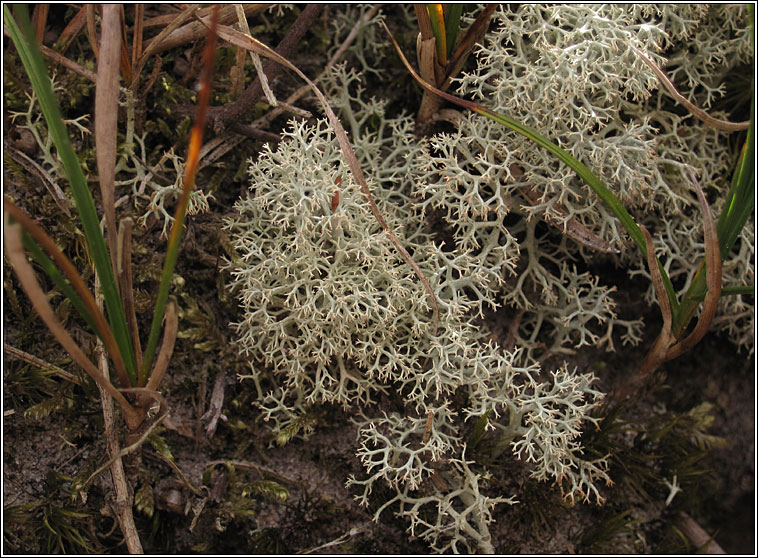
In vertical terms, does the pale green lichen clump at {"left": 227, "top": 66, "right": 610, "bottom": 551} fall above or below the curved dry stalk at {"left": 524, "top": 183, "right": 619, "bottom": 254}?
below

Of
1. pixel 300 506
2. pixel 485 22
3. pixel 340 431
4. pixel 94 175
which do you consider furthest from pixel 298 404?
pixel 485 22

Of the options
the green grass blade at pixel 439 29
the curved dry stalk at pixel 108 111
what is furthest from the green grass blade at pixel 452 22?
the curved dry stalk at pixel 108 111

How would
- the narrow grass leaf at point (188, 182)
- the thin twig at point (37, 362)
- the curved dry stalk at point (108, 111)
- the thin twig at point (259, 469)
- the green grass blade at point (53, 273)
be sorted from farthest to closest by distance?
the thin twig at point (259, 469) < the thin twig at point (37, 362) < the curved dry stalk at point (108, 111) < the green grass blade at point (53, 273) < the narrow grass leaf at point (188, 182)

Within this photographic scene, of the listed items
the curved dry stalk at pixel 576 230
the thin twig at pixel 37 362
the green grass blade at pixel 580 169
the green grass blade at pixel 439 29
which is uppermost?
the green grass blade at pixel 439 29

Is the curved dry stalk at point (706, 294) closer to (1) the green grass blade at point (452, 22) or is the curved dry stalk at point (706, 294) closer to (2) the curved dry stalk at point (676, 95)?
(2) the curved dry stalk at point (676, 95)

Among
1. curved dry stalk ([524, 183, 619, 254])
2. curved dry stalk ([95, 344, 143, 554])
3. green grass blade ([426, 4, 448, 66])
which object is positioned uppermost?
green grass blade ([426, 4, 448, 66])

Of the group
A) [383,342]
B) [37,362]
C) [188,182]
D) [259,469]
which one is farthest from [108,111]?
[259,469]

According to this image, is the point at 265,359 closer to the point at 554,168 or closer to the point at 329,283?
the point at 329,283

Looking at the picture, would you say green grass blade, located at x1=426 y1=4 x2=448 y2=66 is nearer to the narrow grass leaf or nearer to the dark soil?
the dark soil

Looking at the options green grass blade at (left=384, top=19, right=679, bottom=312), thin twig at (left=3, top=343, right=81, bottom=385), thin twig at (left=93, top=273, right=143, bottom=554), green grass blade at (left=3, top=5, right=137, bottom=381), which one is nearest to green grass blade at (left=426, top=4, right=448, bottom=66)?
green grass blade at (left=384, top=19, right=679, bottom=312)
